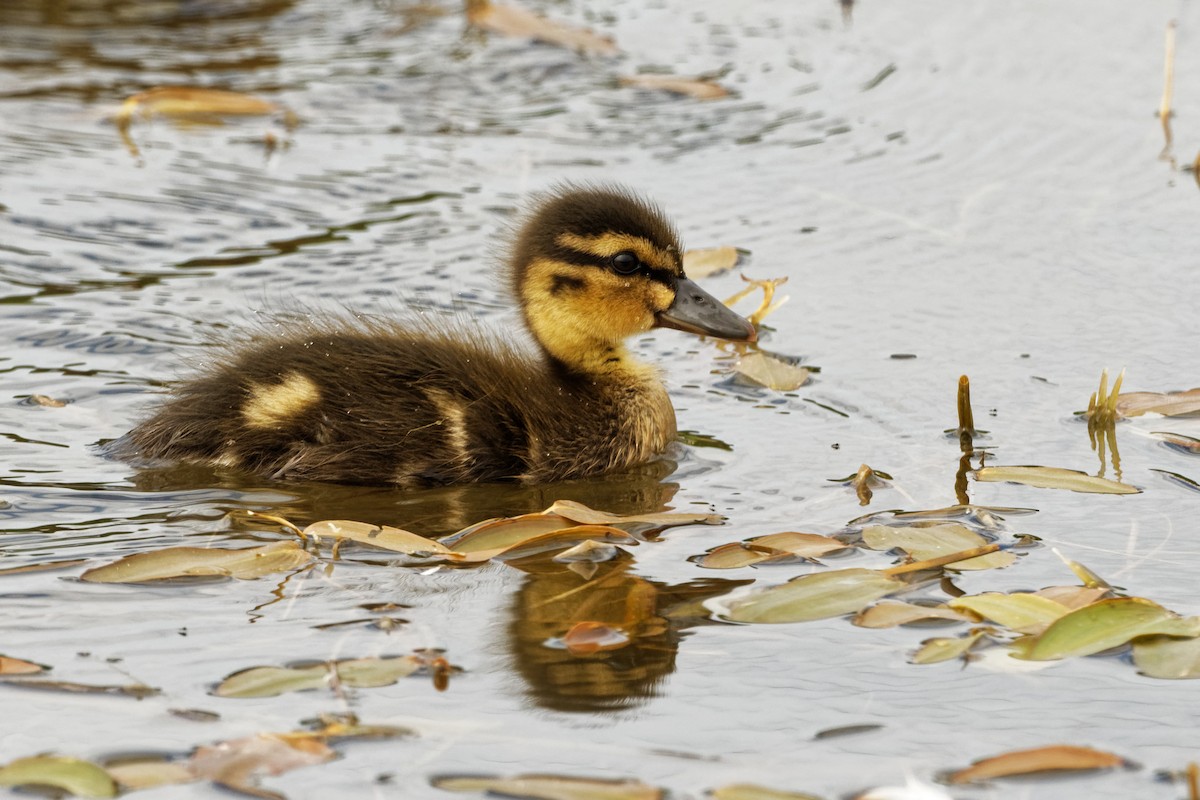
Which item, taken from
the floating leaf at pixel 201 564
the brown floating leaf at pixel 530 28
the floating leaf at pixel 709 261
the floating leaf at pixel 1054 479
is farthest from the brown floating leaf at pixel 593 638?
the brown floating leaf at pixel 530 28

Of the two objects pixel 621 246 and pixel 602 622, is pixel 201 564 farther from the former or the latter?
pixel 621 246

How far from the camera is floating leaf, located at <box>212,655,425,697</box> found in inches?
136

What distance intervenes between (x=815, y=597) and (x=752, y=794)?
2.81 ft

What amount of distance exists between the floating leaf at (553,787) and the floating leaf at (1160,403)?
2503mm

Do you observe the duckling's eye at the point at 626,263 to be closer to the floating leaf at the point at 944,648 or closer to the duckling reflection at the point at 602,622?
the duckling reflection at the point at 602,622

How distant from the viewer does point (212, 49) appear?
31.3ft

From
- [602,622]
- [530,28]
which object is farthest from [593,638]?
[530,28]

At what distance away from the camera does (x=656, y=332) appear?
20.7ft

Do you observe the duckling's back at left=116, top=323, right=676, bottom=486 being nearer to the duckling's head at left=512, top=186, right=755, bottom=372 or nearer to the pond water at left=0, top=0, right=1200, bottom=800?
the pond water at left=0, top=0, right=1200, bottom=800

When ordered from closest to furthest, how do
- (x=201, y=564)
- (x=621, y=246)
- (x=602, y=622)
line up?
(x=602, y=622) → (x=201, y=564) → (x=621, y=246)

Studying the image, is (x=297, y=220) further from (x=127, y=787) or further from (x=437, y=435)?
(x=127, y=787)

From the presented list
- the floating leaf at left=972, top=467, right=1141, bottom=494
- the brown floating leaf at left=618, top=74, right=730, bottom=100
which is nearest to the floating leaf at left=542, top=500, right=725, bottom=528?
the floating leaf at left=972, top=467, right=1141, bottom=494

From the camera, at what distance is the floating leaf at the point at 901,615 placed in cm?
374

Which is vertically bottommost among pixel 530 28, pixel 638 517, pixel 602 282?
pixel 638 517
